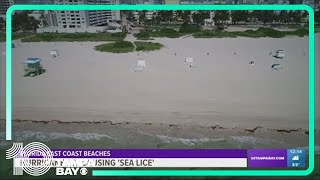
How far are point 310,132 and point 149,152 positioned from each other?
1199 millimetres

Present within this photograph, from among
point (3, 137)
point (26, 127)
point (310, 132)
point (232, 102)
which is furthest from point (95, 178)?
point (232, 102)

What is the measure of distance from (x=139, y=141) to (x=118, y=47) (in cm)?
104

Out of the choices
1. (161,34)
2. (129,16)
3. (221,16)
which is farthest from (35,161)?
(221,16)

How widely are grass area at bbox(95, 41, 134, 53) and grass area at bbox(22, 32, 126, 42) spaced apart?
0.16 m

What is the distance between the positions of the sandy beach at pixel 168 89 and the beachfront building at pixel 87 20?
36 centimetres

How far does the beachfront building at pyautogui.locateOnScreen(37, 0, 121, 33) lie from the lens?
204 centimetres

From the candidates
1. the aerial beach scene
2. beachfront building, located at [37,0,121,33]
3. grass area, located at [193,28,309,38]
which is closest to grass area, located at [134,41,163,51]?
the aerial beach scene

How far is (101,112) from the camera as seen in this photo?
118 inches

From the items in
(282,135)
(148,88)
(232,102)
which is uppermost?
(148,88)

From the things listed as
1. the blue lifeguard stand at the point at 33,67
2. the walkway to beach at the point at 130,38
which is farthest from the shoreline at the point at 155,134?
the walkway to beach at the point at 130,38

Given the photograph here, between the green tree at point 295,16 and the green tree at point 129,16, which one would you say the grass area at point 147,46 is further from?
the green tree at point 295,16

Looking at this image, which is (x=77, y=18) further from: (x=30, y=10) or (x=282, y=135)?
(x=282, y=135)

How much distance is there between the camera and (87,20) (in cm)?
228

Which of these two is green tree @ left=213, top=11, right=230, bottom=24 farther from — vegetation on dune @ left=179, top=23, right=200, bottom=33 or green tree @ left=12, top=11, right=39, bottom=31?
green tree @ left=12, top=11, right=39, bottom=31
